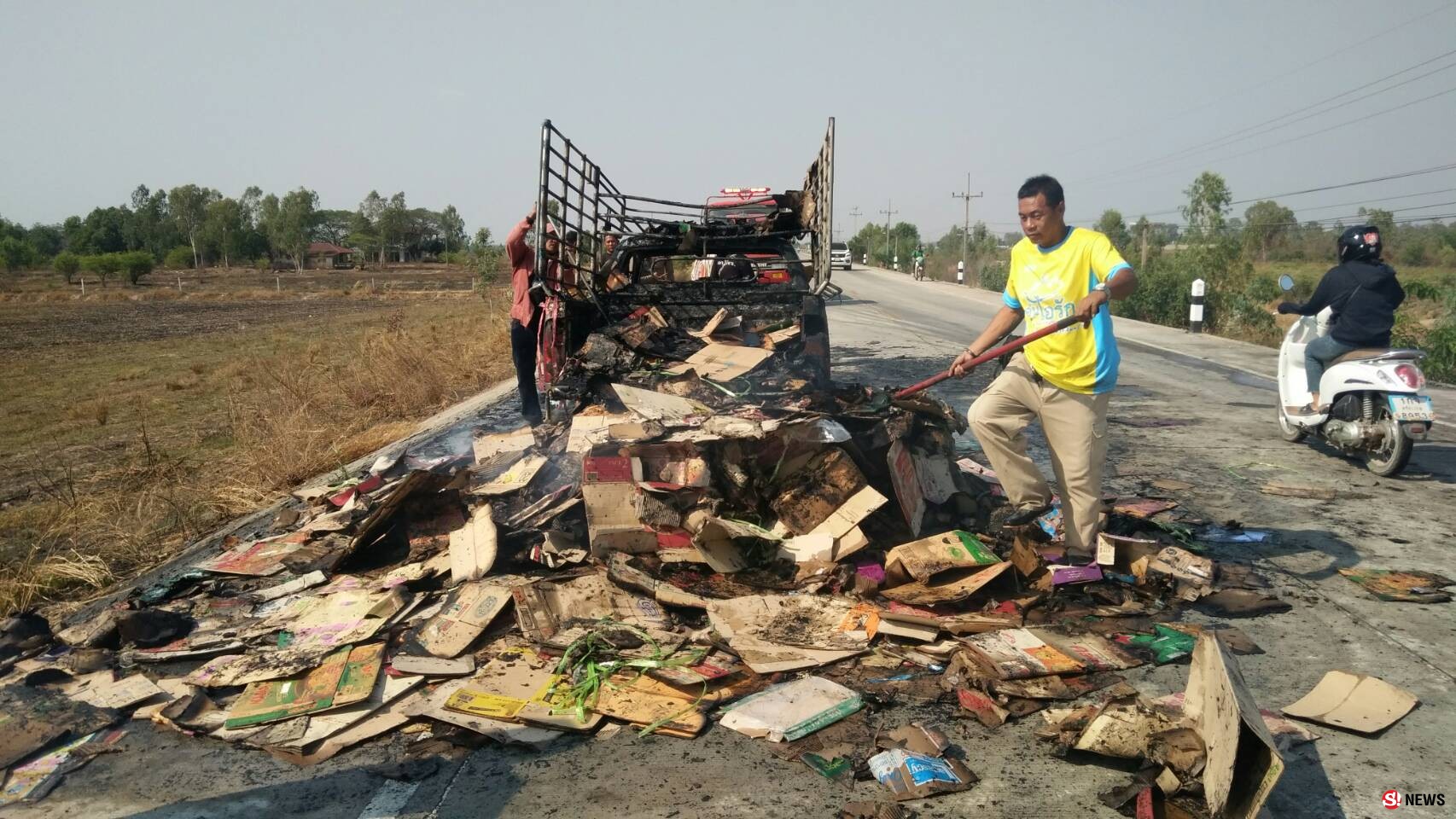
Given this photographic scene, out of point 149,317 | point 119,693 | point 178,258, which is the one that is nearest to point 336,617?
point 119,693

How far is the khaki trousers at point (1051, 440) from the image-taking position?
4.44 m

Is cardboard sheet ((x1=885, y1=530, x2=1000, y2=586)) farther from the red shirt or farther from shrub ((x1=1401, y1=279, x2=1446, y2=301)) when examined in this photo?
shrub ((x1=1401, y1=279, x2=1446, y2=301))

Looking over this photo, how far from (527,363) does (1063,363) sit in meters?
5.12

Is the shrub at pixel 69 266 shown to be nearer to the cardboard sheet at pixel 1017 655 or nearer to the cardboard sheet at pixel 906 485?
the cardboard sheet at pixel 906 485

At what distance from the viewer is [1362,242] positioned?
21.6 feet

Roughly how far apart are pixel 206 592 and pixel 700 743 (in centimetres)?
323

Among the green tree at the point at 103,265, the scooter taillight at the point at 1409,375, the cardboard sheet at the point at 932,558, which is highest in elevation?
the green tree at the point at 103,265

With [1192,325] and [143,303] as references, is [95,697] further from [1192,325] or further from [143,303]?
[143,303]

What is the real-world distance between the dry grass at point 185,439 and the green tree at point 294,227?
263ft

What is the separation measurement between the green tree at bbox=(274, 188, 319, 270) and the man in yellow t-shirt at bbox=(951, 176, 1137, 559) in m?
95.7

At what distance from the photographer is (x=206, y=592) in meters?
4.86

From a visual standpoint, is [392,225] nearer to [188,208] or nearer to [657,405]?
[188,208]

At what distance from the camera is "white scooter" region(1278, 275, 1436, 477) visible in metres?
6.17

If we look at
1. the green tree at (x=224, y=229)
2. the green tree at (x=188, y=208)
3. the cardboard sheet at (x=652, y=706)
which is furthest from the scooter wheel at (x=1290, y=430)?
the green tree at (x=188, y=208)
